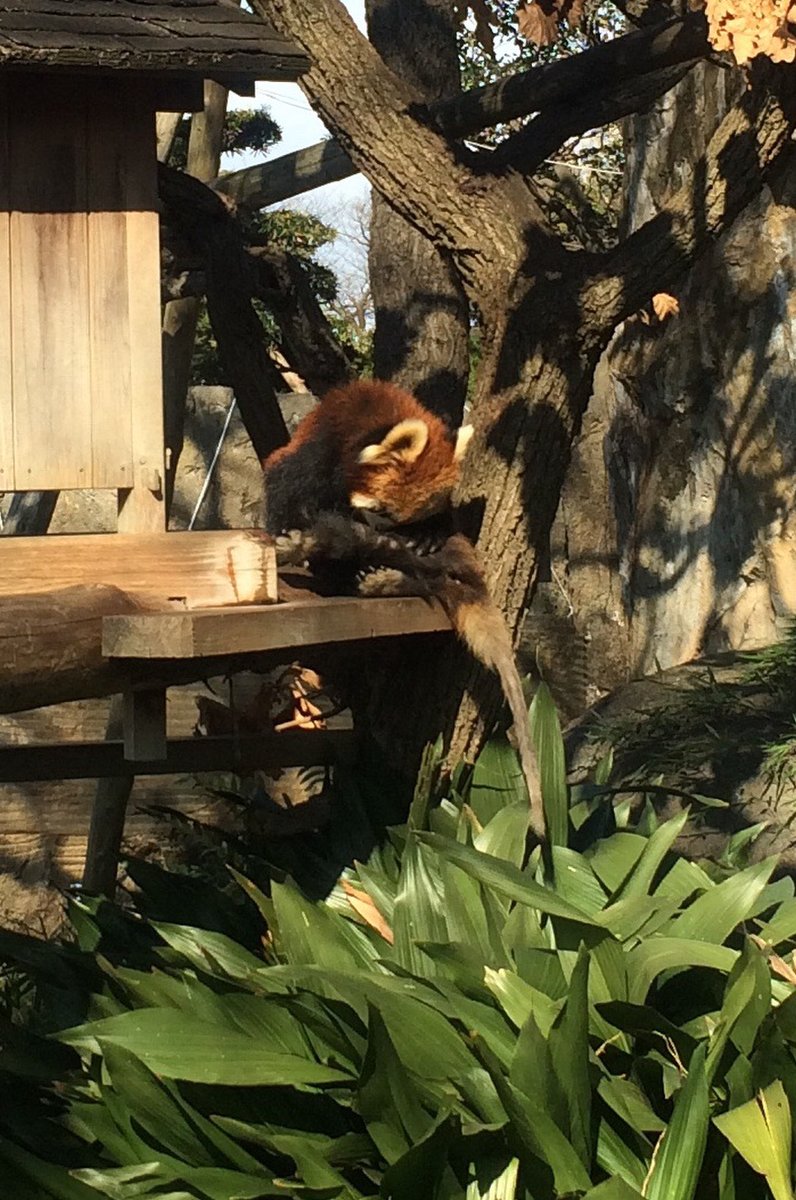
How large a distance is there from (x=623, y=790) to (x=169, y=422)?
3044 mm

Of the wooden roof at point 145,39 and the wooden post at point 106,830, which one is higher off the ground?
the wooden roof at point 145,39

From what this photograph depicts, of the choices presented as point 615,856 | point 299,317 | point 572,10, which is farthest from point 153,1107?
point 572,10

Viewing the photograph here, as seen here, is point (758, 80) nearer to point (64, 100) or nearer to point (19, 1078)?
point (64, 100)

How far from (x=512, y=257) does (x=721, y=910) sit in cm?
190

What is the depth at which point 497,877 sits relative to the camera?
369 centimetres

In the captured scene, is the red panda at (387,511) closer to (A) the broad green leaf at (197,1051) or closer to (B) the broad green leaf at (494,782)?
(B) the broad green leaf at (494,782)

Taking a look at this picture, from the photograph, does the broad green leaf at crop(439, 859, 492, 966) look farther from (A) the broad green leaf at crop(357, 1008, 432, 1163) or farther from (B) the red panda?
(A) the broad green leaf at crop(357, 1008, 432, 1163)

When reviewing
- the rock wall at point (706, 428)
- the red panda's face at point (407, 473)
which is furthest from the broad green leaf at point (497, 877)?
the rock wall at point (706, 428)

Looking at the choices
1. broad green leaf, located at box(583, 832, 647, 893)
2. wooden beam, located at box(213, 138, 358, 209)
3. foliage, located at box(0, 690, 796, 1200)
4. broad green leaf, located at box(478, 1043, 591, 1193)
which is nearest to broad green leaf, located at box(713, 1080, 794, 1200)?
foliage, located at box(0, 690, 796, 1200)

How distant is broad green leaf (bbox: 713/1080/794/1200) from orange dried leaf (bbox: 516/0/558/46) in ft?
8.65

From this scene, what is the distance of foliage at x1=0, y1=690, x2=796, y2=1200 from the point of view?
10.6ft

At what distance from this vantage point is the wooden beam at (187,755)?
191 inches

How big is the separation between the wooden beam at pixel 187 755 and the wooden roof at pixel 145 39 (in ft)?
7.07

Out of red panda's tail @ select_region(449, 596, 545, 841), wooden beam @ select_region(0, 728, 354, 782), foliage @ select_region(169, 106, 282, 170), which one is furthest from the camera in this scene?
foliage @ select_region(169, 106, 282, 170)
